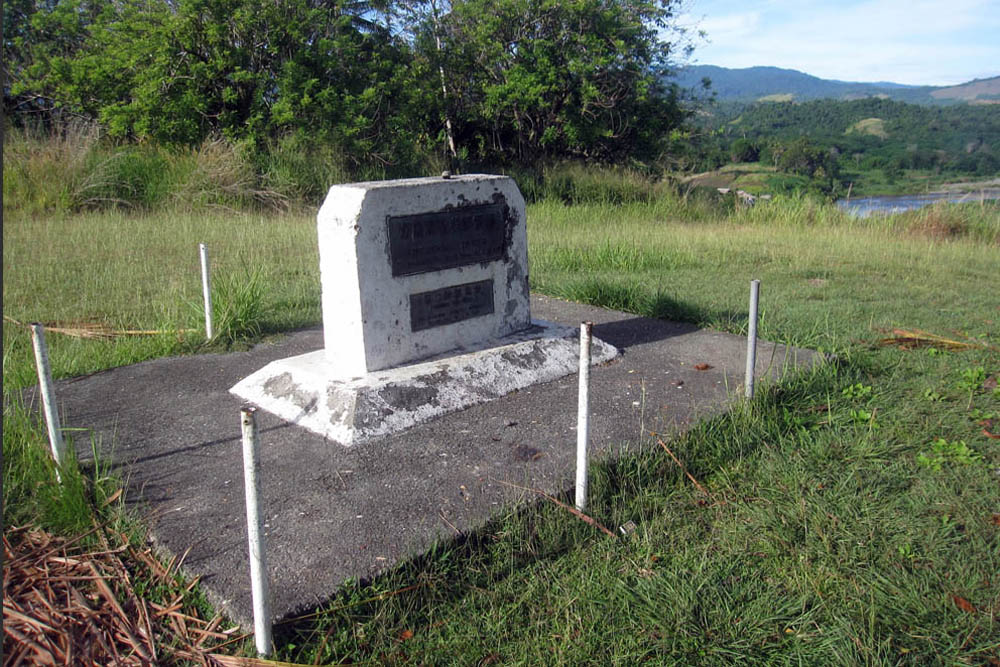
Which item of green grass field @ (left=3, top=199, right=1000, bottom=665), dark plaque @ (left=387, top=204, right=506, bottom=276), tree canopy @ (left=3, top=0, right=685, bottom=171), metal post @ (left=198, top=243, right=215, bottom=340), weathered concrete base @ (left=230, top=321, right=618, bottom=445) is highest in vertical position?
tree canopy @ (left=3, top=0, right=685, bottom=171)

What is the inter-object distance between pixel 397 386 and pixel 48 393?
5.17 ft

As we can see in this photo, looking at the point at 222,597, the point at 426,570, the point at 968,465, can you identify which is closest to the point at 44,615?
the point at 222,597

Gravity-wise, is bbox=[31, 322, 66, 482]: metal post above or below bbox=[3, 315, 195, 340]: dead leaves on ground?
above

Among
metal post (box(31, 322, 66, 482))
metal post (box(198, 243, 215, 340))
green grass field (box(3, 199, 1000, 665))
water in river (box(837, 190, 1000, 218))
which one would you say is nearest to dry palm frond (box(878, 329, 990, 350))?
green grass field (box(3, 199, 1000, 665))

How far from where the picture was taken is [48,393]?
3.38 metres

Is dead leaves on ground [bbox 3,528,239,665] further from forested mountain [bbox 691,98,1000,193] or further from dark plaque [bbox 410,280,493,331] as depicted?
forested mountain [bbox 691,98,1000,193]

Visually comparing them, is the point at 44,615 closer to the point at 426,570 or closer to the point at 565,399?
the point at 426,570

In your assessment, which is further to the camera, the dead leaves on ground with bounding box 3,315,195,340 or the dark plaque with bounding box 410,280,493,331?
the dead leaves on ground with bounding box 3,315,195,340

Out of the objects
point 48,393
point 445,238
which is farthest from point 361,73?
point 48,393

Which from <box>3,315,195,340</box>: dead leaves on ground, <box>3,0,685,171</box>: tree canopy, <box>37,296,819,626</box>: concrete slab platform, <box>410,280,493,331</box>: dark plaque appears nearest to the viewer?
<box>37,296,819,626</box>: concrete slab platform

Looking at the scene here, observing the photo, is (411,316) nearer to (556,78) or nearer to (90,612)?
(90,612)

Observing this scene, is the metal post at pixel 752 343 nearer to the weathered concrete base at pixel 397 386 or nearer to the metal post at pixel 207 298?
the weathered concrete base at pixel 397 386

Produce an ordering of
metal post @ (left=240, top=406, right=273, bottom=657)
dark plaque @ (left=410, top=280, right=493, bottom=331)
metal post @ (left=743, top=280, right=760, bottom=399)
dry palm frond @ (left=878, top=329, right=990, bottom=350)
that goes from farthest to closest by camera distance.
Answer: dry palm frond @ (left=878, top=329, right=990, bottom=350)
dark plaque @ (left=410, top=280, right=493, bottom=331)
metal post @ (left=743, top=280, right=760, bottom=399)
metal post @ (left=240, top=406, right=273, bottom=657)

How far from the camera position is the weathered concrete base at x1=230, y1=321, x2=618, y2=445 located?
4.05 metres
